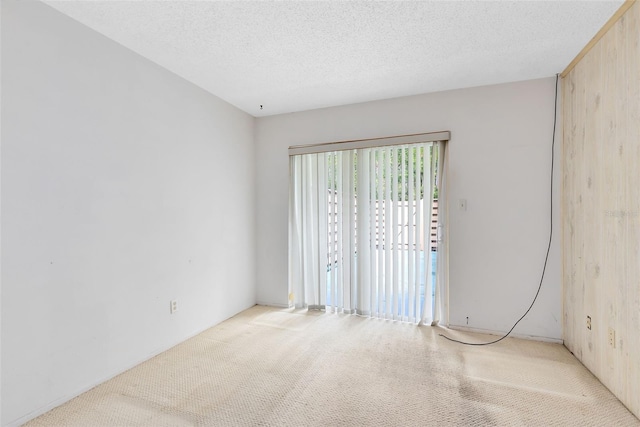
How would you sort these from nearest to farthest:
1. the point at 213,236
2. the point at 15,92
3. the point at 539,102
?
the point at 15,92, the point at 539,102, the point at 213,236

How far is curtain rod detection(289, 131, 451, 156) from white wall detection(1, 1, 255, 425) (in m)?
1.08

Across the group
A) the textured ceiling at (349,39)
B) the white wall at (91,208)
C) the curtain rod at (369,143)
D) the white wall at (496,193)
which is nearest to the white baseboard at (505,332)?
the white wall at (496,193)

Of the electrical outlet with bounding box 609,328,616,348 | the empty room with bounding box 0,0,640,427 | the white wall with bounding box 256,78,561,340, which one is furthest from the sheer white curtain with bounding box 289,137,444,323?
the electrical outlet with bounding box 609,328,616,348

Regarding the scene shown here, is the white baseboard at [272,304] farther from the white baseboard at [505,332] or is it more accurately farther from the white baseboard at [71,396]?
the white baseboard at [505,332]

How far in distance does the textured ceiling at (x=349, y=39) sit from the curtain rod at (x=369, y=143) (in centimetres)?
47

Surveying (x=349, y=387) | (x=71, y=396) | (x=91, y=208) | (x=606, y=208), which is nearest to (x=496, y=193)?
(x=606, y=208)

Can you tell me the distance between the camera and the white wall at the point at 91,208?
1.65 meters

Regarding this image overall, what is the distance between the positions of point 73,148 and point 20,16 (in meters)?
0.74

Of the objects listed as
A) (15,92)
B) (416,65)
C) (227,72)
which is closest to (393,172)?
(416,65)

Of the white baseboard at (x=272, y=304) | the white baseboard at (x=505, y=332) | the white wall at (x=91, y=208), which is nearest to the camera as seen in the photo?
the white wall at (x=91, y=208)

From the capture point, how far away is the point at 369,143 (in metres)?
3.28

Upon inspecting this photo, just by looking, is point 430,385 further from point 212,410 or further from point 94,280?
point 94,280

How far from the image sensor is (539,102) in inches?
108

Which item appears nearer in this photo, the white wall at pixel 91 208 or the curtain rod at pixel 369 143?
the white wall at pixel 91 208
